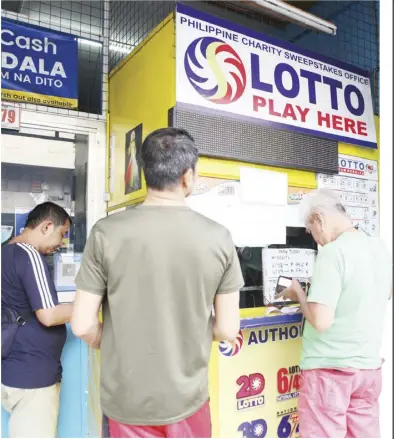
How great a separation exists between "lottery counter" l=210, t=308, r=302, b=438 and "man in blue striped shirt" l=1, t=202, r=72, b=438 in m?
0.85

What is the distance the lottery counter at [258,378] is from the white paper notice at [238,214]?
0.44 metres

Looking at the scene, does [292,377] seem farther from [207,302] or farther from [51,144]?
[51,144]

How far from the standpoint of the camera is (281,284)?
92.5 inches

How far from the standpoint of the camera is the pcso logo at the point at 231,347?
7.52 feet

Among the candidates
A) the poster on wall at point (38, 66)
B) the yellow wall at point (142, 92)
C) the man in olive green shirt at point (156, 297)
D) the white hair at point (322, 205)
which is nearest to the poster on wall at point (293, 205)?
the white hair at point (322, 205)

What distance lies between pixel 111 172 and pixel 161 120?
70 cm

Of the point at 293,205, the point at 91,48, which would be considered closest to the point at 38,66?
the point at 91,48

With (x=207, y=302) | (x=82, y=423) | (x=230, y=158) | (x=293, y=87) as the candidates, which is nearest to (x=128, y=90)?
(x=230, y=158)

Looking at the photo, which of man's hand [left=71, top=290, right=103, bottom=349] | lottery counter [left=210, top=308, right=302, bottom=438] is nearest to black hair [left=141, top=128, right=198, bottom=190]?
man's hand [left=71, top=290, right=103, bottom=349]

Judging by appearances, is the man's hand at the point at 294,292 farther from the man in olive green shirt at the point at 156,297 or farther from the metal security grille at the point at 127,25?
the metal security grille at the point at 127,25

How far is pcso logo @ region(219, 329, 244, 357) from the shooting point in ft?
7.52

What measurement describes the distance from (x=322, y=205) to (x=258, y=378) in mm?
1166

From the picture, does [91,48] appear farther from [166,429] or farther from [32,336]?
[166,429]

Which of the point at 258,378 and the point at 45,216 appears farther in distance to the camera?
the point at 258,378
